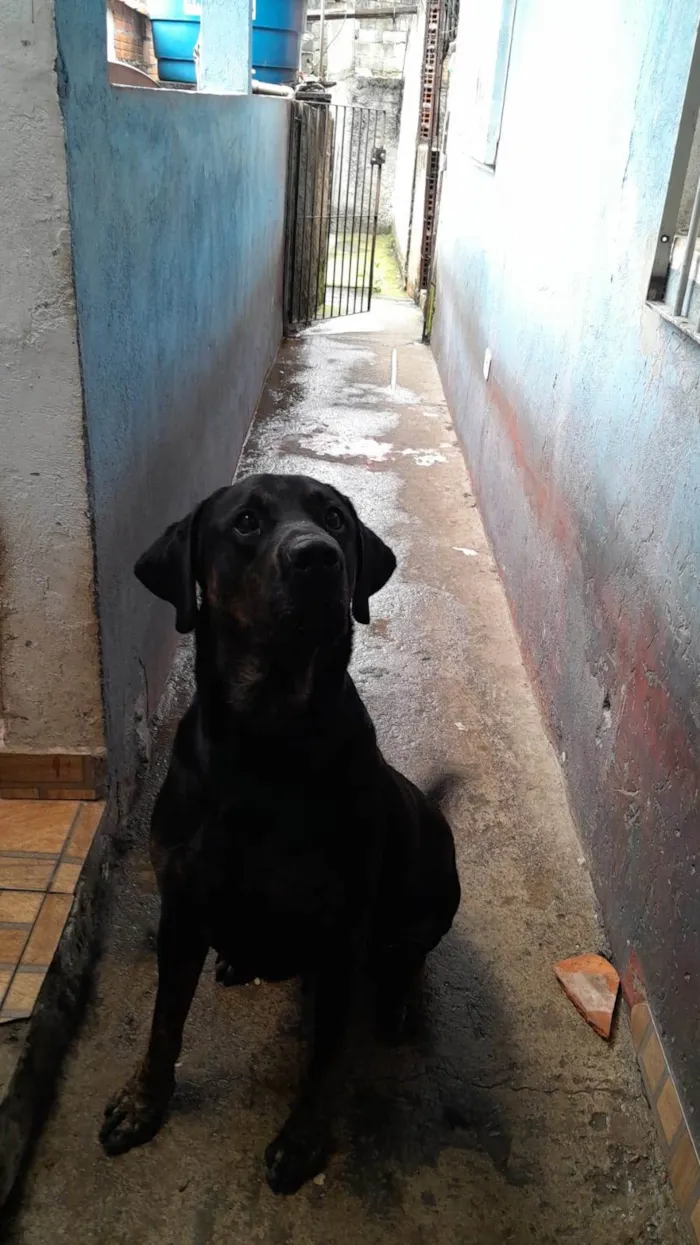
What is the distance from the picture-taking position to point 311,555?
167 centimetres

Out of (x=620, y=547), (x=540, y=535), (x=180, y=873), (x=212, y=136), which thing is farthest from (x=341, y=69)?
(x=180, y=873)

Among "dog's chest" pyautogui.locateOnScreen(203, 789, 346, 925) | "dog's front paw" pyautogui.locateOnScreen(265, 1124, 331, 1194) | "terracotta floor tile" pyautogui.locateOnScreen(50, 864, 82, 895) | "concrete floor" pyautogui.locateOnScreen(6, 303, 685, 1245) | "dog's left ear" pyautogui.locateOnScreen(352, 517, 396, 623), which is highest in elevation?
"dog's left ear" pyautogui.locateOnScreen(352, 517, 396, 623)

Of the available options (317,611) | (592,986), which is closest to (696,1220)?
(592,986)

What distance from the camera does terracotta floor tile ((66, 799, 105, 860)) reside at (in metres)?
2.29

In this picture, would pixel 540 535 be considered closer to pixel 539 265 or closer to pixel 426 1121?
pixel 539 265

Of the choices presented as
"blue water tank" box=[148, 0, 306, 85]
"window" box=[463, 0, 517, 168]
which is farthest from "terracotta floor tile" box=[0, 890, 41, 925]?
"blue water tank" box=[148, 0, 306, 85]

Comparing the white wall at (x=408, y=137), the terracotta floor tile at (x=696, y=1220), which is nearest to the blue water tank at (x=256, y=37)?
the white wall at (x=408, y=137)

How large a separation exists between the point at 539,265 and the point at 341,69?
46.8ft

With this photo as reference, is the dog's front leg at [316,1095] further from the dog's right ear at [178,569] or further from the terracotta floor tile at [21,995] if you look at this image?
the dog's right ear at [178,569]

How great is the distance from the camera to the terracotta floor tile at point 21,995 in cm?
187

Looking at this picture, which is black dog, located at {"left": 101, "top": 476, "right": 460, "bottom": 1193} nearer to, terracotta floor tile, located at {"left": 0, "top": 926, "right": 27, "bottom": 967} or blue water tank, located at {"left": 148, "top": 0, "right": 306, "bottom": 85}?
terracotta floor tile, located at {"left": 0, "top": 926, "right": 27, "bottom": 967}

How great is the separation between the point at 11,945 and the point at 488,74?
19.5 feet

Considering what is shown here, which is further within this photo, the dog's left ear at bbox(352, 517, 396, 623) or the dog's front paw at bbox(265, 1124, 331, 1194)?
the dog's left ear at bbox(352, 517, 396, 623)

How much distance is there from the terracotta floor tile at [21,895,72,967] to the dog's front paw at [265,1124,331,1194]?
624mm
